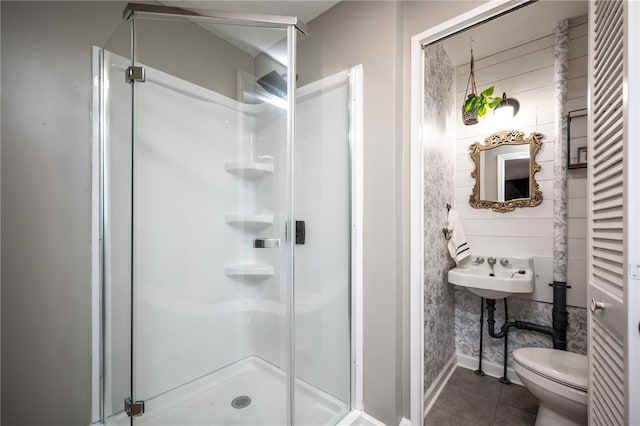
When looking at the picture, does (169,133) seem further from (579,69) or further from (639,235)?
(579,69)

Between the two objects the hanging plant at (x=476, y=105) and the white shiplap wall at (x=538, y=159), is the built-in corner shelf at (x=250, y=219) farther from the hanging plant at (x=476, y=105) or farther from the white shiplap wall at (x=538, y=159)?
the white shiplap wall at (x=538, y=159)

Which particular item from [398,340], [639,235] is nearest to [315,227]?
[398,340]

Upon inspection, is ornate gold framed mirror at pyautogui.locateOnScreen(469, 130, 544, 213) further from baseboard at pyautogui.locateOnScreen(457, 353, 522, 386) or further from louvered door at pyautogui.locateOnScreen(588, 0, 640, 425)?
baseboard at pyautogui.locateOnScreen(457, 353, 522, 386)

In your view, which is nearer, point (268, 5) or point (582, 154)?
point (268, 5)

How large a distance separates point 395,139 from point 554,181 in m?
1.36

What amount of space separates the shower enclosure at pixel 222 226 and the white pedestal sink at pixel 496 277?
95 cm

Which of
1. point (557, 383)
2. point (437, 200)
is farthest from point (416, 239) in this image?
point (557, 383)

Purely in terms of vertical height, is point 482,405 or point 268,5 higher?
point 268,5

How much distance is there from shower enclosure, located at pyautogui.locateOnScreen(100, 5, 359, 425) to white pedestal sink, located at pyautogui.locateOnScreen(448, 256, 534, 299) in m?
0.95

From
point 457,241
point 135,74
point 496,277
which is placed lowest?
point 496,277

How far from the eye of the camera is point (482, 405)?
1719 millimetres

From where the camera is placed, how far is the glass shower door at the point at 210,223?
130 centimetres

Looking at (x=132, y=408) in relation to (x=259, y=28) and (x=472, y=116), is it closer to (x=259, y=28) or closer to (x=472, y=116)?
(x=259, y=28)

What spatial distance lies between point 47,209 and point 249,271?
3.08 feet
